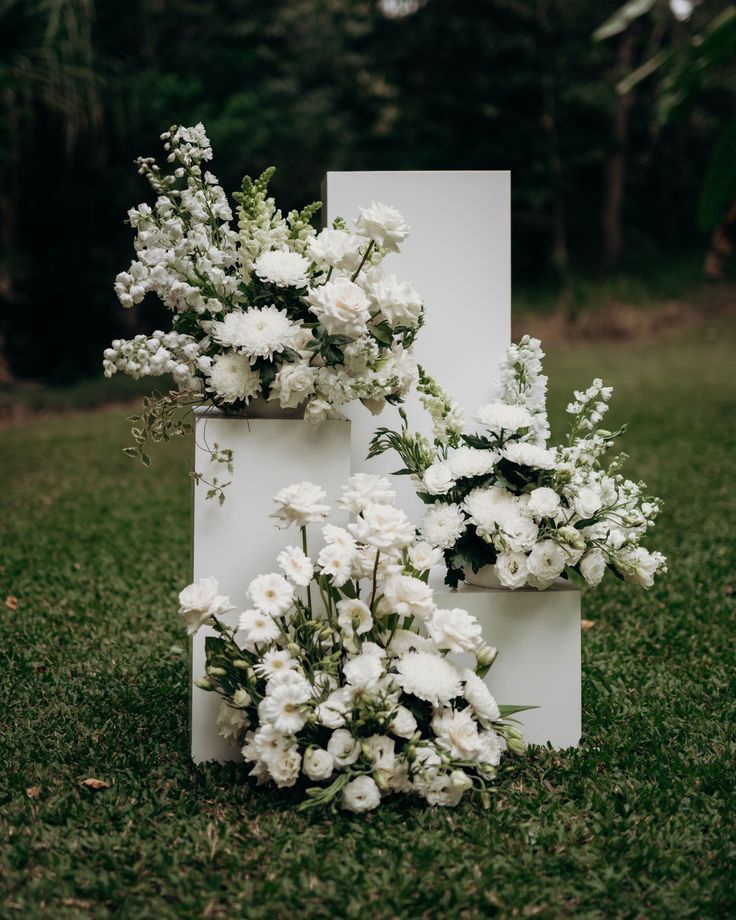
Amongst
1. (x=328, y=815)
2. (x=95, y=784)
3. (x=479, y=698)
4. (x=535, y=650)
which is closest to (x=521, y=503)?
(x=535, y=650)

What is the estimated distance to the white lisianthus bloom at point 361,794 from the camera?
2.39 meters

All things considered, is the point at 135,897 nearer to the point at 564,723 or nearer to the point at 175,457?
the point at 564,723

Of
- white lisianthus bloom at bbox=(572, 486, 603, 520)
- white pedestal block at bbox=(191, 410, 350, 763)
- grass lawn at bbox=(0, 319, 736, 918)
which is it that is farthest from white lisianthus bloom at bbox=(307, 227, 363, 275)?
grass lawn at bbox=(0, 319, 736, 918)

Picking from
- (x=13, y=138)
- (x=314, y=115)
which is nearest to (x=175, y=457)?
(x=13, y=138)

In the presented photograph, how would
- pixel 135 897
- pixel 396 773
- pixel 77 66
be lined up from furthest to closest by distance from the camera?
pixel 77 66
pixel 396 773
pixel 135 897

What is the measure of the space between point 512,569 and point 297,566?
62 cm

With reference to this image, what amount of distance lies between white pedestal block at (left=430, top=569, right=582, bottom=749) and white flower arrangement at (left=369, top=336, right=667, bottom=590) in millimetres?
60

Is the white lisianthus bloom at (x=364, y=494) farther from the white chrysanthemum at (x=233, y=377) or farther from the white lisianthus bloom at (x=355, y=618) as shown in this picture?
the white chrysanthemum at (x=233, y=377)

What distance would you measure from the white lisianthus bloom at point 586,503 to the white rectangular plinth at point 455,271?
63 cm

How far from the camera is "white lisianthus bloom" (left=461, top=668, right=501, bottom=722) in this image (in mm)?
2549

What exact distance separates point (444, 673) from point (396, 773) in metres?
0.28

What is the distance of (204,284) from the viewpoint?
2.65 m

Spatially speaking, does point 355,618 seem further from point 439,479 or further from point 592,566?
point 592,566

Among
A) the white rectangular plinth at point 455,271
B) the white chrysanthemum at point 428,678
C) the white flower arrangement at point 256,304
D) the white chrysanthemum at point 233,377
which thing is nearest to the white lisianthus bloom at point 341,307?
the white flower arrangement at point 256,304
